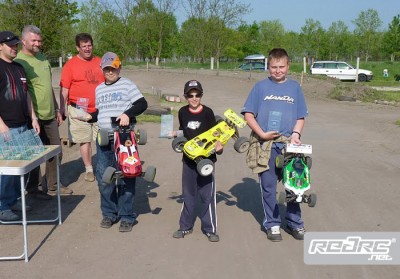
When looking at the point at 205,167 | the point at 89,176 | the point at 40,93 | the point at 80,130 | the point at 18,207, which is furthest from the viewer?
the point at 89,176

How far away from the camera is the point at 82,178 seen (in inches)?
293

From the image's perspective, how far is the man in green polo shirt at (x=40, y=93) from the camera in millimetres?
5875

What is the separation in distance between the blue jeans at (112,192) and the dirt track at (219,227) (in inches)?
7.8

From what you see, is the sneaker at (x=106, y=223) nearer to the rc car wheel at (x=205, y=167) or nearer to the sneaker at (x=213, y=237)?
the sneaker at (x=213, y=237)

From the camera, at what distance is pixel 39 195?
6383 millimetres

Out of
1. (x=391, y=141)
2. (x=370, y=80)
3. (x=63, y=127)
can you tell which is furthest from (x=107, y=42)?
(x=391, y=141)

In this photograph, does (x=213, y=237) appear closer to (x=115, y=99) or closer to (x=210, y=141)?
(x=210, y=141)

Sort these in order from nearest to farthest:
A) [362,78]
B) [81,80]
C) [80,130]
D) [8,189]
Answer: [8,189] → [81,80] → [80,130] → [362,78]

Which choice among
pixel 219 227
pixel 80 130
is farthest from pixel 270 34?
pixel 219 227

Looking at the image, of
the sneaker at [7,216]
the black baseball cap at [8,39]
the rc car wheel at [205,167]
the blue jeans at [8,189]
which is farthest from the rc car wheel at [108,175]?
the black baseball cap at [8,39]

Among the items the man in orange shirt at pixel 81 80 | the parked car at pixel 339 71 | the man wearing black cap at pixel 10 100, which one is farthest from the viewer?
the parked car at pixel 339 71

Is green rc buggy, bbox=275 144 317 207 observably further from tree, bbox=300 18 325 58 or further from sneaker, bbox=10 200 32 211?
tree, bbox=300 18 325 58

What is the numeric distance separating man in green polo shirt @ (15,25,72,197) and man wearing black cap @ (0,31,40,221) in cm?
49

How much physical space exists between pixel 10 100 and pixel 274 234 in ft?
10.6
